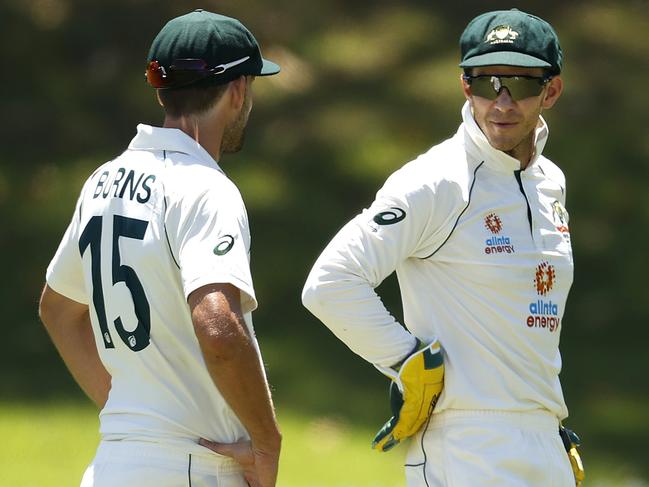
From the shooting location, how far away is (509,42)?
13.5ft

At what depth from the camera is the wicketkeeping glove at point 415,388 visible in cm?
387

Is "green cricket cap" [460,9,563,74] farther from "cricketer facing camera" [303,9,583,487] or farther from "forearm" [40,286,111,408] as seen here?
"forearm" [40,286,111,408]

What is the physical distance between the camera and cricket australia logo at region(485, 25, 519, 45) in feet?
13.5

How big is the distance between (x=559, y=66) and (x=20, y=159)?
28.7ft

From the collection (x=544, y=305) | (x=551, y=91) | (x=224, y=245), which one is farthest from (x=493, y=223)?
(x=224, y=245)

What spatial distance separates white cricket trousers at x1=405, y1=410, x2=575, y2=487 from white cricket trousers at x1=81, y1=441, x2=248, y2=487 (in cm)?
68

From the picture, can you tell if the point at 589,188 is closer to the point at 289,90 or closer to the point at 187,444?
the point at 289,90

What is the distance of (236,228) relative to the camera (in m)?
3.44

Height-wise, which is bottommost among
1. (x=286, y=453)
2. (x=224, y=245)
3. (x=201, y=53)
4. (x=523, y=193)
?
(x=286, y=453)

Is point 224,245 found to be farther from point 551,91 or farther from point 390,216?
point 551,91

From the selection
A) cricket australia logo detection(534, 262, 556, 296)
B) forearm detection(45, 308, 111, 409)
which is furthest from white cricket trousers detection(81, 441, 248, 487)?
cricket australia logo detection(534, 262, 556, 296)

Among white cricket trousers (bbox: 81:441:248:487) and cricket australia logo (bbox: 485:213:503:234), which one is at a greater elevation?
cricket australia logo (bbox: 485:213:503:234)

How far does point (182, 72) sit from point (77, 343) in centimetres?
92

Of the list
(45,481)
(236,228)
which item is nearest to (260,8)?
(45,481)
